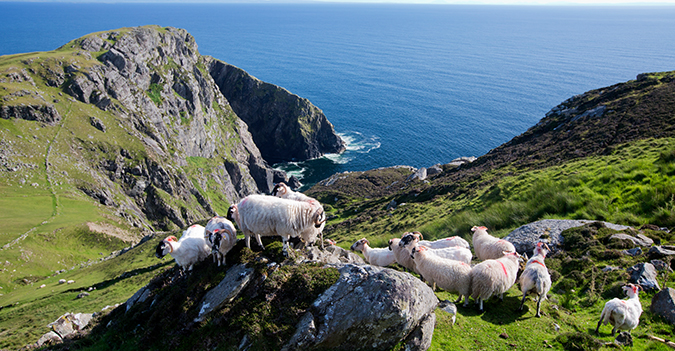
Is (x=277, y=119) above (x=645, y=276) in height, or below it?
below

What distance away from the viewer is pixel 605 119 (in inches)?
1897

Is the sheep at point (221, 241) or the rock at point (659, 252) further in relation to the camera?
the rock at point (659, 252)

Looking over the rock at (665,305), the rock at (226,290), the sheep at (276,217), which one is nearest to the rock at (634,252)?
the rock at (665,305)

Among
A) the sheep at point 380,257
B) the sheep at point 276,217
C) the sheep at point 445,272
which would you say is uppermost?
the sheep at point 276,217

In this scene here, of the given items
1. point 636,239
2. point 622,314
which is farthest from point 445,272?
point 636,239

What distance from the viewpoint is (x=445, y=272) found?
15.3 m

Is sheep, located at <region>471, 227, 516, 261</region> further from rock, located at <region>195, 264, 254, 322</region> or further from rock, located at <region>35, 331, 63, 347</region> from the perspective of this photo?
rock, located at <region>35, 331, 63, 347</region>

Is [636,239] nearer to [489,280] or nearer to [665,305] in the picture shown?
[665,305]

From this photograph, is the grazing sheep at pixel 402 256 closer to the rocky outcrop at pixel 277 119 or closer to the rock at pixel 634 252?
the rock at pixel 634 252

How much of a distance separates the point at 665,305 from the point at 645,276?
219 centimetres

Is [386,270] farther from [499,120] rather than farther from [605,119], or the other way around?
[499,120]

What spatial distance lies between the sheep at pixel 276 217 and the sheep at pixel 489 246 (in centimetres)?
995

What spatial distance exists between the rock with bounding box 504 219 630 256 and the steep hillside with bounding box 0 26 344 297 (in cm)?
4819

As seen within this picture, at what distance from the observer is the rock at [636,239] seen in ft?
58.1
